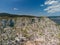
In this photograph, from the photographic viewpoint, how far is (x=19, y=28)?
5.23ft

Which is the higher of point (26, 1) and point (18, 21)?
point (26, 1)

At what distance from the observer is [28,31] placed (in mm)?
1611

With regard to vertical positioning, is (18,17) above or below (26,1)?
below

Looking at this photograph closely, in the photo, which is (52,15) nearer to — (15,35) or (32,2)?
(32,2)

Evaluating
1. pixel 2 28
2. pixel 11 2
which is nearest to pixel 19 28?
pixel 2 28

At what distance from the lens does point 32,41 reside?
1.59 m

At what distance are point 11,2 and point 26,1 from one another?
7.0 inches

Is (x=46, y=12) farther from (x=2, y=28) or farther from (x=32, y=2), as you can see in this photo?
(x=2, y=28)

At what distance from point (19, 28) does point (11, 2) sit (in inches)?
12.7

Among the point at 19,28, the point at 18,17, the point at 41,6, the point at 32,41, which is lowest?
the point at 32,41

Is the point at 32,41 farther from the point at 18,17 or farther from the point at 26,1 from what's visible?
the point at 26,1

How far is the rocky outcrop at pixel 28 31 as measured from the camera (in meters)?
1.55

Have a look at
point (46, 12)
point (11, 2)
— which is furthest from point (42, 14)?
point (11, 2)

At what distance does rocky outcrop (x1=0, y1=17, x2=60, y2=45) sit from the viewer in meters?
1.55
